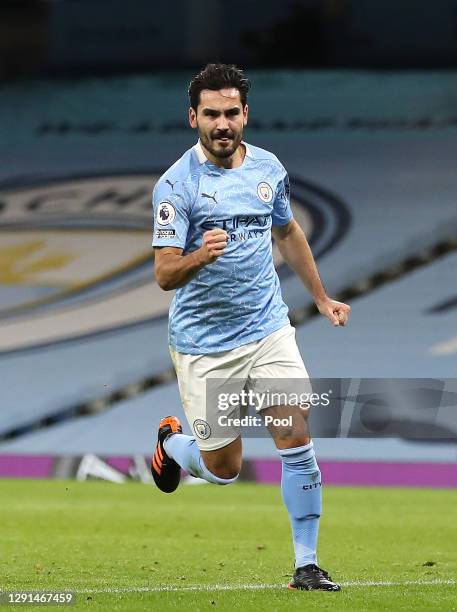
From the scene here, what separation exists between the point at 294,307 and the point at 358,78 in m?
5.33

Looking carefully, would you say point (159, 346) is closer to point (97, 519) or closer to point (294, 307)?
point (294, 307)

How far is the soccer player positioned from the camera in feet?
19.6

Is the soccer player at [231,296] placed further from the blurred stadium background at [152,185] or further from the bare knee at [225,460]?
the blurred stadium background at [152,185]

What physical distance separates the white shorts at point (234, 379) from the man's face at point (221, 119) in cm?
91

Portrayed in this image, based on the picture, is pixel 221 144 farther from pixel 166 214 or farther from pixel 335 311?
pixel 335 311

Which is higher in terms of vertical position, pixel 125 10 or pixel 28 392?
pixel 125 10

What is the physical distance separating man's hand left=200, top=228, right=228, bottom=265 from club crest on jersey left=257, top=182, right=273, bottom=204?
608 millimetres

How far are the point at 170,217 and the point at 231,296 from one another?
0.51m

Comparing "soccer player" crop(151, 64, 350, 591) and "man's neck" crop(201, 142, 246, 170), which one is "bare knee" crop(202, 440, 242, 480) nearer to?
"soccer player" crop(151, 64, 350, 591)

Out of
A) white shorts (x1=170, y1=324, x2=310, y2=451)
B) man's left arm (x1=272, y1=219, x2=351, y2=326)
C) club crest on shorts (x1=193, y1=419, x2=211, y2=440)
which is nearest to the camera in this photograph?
white shorts (x1=170, y1=324, x2=310, y2=451)

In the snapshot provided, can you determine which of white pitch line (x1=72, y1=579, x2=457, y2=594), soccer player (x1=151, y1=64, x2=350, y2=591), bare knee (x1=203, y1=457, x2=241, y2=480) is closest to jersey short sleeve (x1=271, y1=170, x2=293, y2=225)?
soccer player (x1=151, y1=64, x2=350, y2=591)

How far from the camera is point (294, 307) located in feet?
56.4

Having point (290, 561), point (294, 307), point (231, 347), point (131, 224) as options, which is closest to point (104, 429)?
point (294, 307)

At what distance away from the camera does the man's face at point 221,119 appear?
598 cm
